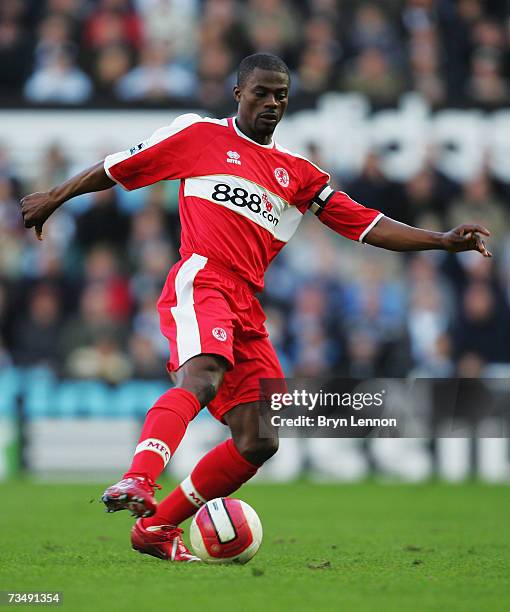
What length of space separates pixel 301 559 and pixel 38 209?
225cm

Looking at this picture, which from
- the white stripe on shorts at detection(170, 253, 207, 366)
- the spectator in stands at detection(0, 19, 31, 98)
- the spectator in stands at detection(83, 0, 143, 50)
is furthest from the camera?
the spectator in stands at detection(0, 19, 31, 98)

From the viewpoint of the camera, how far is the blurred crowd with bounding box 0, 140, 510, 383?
43.9 feet

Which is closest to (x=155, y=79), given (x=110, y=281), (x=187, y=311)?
(x=110, y=281)

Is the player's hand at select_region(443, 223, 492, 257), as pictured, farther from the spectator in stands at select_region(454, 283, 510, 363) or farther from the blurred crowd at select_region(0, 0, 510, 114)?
the blurred crowd at select_region(0, 0, 510, 114)

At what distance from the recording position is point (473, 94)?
51.9 feet

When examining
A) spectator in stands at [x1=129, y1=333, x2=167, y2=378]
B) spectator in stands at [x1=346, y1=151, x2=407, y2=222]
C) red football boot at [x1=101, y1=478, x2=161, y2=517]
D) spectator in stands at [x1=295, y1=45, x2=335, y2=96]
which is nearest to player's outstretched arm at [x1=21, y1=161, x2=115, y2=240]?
red football boot at [x1=101, y1=478, x2=161, y2=517]

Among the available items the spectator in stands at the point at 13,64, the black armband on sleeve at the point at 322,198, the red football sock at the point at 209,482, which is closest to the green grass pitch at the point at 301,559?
the red football sock at the point at 209,482

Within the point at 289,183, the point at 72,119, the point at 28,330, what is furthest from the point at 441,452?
the point at 289,183

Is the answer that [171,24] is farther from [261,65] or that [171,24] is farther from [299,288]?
[261,65]

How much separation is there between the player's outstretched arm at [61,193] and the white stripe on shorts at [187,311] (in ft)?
1.90

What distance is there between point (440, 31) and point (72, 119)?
17.8 ft

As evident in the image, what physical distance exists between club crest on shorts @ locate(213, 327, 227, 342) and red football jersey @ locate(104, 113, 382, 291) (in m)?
0.44

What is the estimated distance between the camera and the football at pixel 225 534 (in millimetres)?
5867

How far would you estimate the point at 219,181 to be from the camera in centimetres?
621
